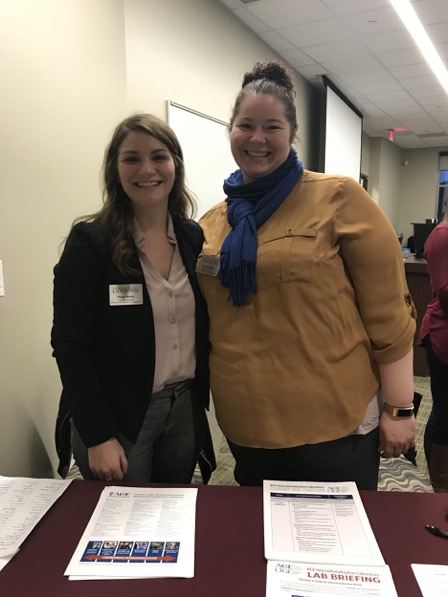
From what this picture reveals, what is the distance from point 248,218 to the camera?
1153mm

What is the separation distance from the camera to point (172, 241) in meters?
1.29

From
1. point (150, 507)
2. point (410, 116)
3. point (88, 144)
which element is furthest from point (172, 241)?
point (410, 116)

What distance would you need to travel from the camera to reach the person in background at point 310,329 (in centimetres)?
108

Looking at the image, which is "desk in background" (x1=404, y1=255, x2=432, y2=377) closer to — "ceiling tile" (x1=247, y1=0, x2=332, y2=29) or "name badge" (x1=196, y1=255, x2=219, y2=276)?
"ceiling tile" (x1=247, y1=0, x2=332, y2=29)

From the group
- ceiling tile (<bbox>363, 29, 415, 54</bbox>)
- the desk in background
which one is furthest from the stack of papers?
ceiling tile (<bbox>363, 29, 415, 54</bbox>)

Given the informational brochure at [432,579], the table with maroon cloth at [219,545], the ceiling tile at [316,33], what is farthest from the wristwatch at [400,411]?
the ceiling tile at [316,33]

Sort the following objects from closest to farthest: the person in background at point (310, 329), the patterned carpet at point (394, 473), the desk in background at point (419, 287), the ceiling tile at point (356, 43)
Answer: the person in background at point (310, 329)
the patterned carpet at point (394, 473)
the ceiling tile at point (356, 43)
the desk in background at point (419, 287)

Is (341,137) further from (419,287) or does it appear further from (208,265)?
(208,265)

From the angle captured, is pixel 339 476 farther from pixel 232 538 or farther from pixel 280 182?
pixel 280 182

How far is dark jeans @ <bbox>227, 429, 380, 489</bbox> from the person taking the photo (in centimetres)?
111

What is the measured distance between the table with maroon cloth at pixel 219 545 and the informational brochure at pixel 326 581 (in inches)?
0.7

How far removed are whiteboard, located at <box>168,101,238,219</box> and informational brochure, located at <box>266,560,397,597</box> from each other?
8.41 feet

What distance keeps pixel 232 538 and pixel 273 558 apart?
9cm

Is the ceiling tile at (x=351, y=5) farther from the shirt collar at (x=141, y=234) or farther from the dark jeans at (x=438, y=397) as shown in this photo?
the shirt collar at (x=141, y=234)
